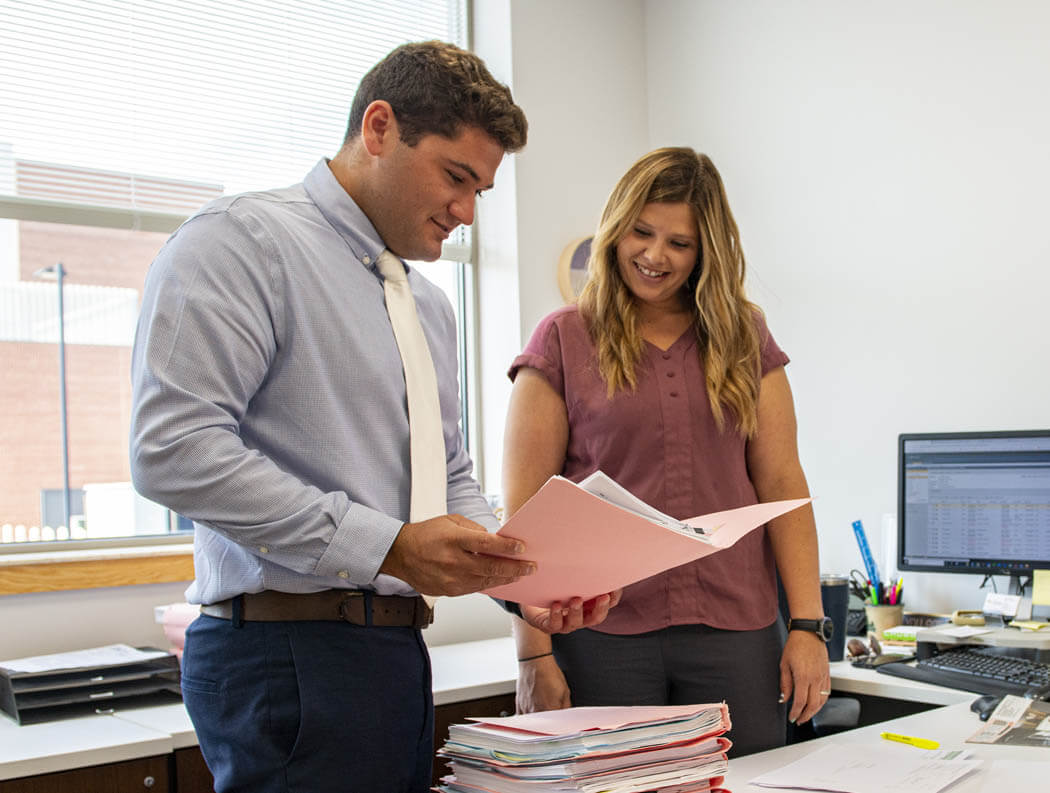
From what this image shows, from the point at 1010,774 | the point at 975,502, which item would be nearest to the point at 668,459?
the point at 1010,774

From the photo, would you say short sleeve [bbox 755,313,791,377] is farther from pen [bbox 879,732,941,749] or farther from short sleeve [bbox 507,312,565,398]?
pen [bbox 879,732,941,749]

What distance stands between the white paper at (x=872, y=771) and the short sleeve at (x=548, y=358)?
2.27ft

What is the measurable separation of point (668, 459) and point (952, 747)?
0.59 metres

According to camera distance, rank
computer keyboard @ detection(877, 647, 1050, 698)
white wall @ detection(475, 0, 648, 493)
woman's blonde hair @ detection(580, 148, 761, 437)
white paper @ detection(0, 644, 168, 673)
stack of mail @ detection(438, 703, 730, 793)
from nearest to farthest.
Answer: stack of mail @ detection(438, 703, 730, 793)
woman's blonde hair @ detection(580, 148, 761, 437)
computer keyboard @ detection(877, 647, 1050, 698)
white paper @ detection(0, 644, 168, 673)
white wall @ detection(475, 0, 648, 493)

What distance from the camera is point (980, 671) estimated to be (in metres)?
2.08

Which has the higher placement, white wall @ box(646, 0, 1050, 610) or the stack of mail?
white wall @ box(646, 0, 1050, 610)

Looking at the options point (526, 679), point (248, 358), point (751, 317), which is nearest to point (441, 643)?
point (526, 679)

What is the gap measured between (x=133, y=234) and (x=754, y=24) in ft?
6.32

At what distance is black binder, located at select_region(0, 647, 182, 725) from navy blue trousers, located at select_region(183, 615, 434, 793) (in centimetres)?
99

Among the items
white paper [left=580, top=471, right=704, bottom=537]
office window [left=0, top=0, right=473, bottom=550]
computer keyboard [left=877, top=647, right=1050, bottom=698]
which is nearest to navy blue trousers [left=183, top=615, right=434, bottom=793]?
white paper [left=580, top=471, right=704, bottom=537]

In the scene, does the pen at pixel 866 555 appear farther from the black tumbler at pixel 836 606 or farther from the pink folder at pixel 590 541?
the pink folder at pixel 590 541

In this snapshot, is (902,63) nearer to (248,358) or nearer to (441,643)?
(441,643)

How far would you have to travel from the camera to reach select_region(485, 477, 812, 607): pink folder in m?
1.05

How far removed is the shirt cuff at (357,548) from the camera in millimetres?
1136
